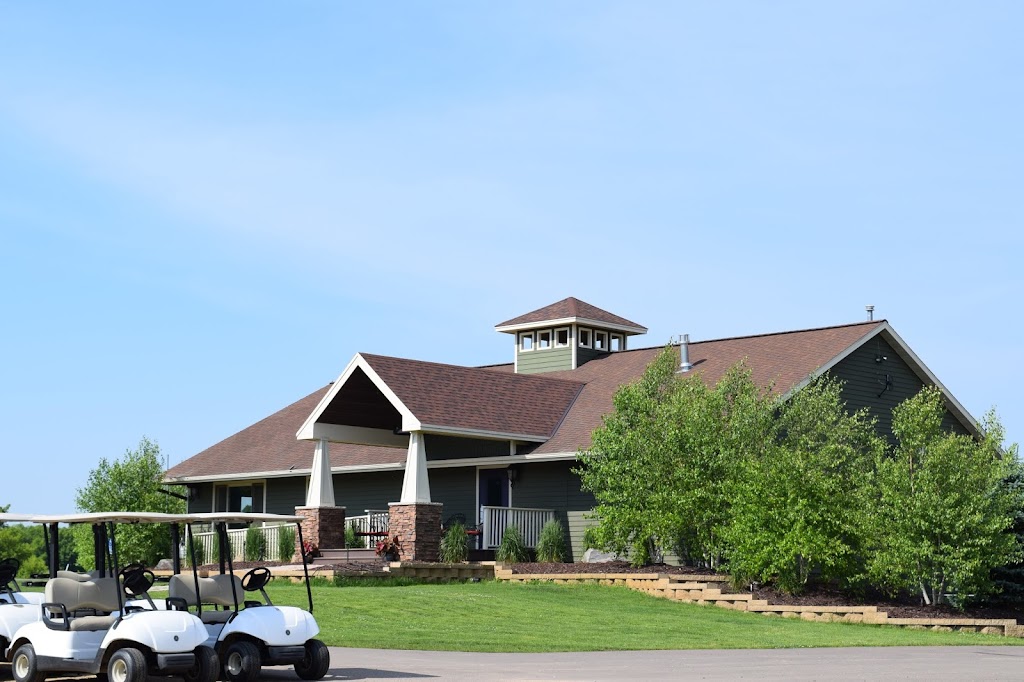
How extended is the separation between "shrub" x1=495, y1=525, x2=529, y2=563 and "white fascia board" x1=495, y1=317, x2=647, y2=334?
913 centimetres

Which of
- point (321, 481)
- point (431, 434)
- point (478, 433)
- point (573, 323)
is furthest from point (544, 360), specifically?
point (321, 481)

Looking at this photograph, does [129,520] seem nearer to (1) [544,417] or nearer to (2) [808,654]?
(2) [808,654]

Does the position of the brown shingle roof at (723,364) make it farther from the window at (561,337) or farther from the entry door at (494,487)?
the entry door at (494,487)

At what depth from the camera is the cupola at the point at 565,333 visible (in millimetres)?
38781

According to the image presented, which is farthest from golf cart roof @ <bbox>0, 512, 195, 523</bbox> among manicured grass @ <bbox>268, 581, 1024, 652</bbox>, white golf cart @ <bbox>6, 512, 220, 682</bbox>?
manicured grass @ <bbox>268, 581, 1024, 652</bbox>

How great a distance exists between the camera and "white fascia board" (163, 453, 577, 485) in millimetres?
32019

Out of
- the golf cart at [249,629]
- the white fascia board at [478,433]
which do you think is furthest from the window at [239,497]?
the golf cart at [249,629]

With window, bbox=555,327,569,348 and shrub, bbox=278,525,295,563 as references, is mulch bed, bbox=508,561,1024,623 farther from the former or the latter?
window, bbox=555,327,569,348

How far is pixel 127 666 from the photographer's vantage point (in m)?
13.0

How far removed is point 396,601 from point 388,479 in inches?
530

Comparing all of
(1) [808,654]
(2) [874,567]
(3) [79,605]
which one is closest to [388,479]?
(2) [874,567]

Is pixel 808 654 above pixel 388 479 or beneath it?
beneath

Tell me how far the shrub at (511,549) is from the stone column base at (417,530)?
144 cm

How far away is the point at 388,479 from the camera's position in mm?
37094
